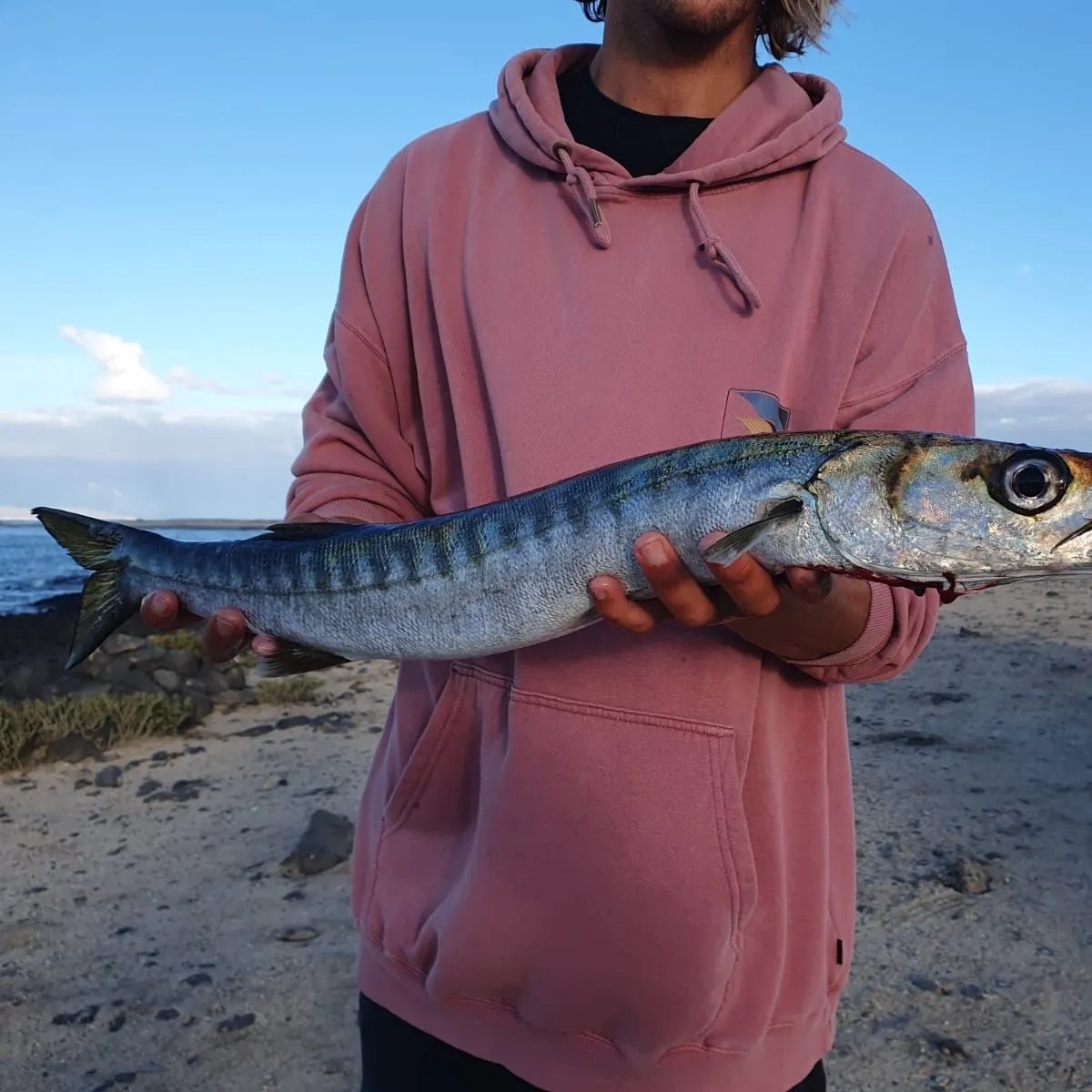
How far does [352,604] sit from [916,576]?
1481 millimetres

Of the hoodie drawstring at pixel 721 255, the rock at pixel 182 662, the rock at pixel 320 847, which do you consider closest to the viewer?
the hoodie drawstring at pixel 721 255

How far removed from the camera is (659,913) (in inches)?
79.5

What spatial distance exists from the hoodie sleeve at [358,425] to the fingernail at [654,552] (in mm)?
975

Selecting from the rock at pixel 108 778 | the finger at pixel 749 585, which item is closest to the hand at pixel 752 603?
the finger at pixel 749 585

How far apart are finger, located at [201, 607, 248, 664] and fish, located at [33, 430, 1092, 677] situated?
362mm

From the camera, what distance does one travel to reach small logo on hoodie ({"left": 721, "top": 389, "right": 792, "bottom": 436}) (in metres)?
2.19

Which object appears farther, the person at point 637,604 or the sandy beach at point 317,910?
the sandy beach at point 317,910

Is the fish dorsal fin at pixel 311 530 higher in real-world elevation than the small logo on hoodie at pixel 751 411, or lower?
lower

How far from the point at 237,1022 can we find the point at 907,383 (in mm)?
4067

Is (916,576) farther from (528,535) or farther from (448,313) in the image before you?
(448,313)

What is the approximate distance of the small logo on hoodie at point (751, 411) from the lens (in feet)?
7.18

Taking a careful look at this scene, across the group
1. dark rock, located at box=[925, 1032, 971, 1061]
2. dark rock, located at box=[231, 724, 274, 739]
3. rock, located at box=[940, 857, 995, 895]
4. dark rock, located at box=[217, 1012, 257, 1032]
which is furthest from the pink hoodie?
dark rock, located at box=[231, 724, 274, 739]

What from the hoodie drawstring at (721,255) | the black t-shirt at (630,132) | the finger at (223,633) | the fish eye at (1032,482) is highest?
the black t-shirt at (630,132)

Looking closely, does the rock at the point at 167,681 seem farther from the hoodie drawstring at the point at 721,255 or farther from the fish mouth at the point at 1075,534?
the fish mouth at the point at 1075,534
